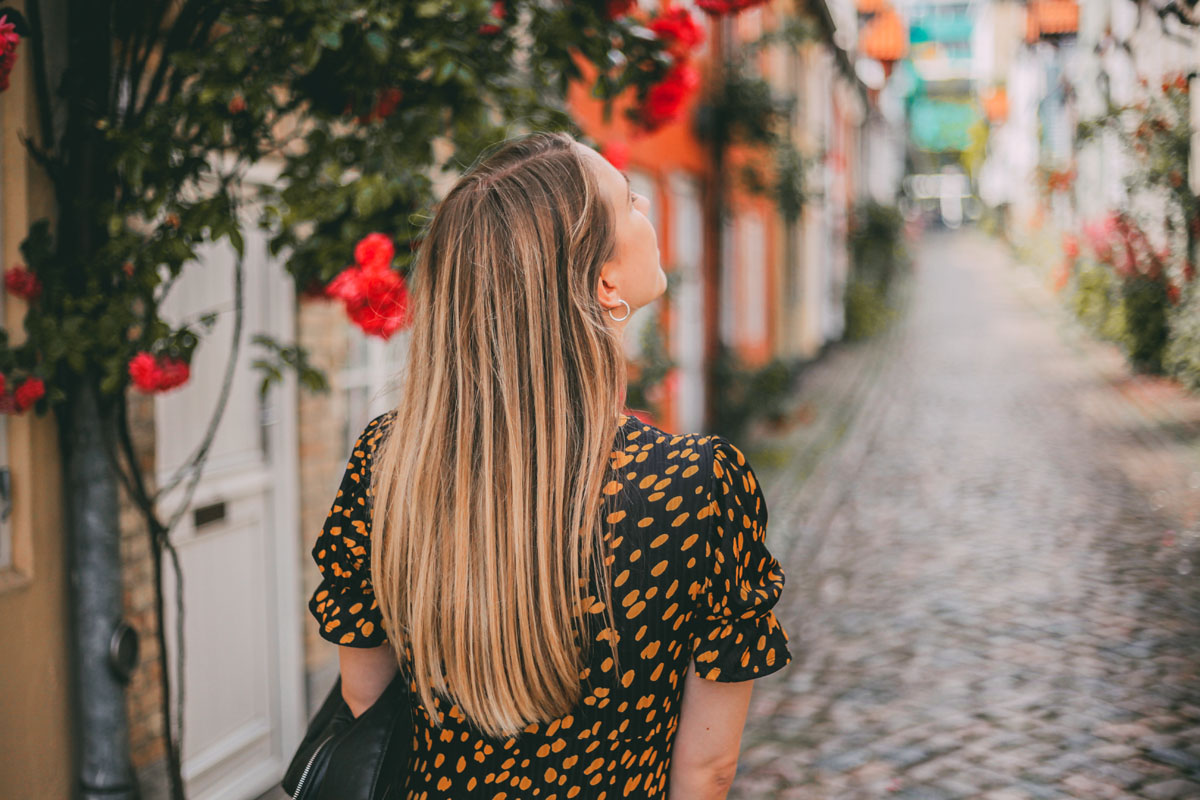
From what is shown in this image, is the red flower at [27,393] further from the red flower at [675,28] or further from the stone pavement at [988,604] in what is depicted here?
the stone pavement at [988,604]

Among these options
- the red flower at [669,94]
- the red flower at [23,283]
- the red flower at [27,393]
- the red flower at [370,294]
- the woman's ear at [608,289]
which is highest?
the red flower at [669,94]

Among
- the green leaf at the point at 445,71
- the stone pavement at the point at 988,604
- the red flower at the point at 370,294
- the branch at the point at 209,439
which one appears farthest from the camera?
the stone pavement at the point at 988,604

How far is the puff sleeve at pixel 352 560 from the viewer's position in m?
1.46

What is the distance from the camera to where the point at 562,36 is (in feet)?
9.37

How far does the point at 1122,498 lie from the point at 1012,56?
77.3 feet

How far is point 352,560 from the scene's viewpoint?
1488mm

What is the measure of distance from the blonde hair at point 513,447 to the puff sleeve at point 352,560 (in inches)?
4.2

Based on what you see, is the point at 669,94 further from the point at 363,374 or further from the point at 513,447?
the point at 513,447

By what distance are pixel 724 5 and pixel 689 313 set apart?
24.2 ft

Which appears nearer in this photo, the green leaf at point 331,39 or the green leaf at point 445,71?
the green leaf at point 331,39

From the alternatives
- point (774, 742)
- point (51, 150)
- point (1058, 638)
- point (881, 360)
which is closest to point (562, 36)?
point (51, 150)

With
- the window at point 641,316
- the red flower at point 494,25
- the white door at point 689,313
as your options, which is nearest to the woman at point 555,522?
the red flower at point 494,25

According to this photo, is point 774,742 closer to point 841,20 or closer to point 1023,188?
point 841,20

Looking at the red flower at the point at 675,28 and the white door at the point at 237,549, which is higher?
the red flower at the point at 675,28
